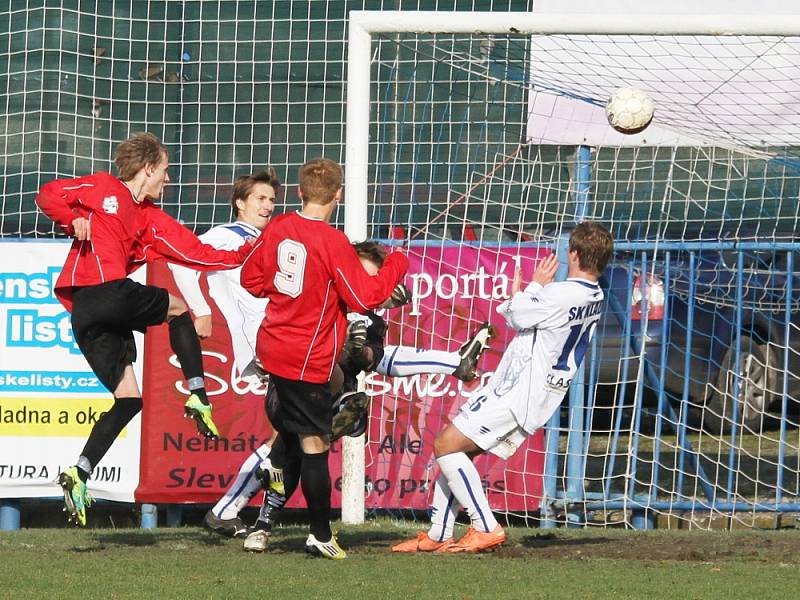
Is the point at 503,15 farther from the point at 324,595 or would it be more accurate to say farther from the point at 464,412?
the point at 324,595

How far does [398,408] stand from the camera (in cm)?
955

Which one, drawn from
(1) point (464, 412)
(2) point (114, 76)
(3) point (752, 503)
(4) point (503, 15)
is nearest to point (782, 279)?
(3) point (752, 503)

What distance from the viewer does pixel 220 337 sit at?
953cm

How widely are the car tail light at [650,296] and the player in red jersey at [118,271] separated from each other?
3462mm

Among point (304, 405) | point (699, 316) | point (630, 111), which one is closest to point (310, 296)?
point (304, 405)

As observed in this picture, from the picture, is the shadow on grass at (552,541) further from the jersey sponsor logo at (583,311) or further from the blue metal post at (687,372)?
the blue metal post at (687,372)

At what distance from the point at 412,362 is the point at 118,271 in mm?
1556

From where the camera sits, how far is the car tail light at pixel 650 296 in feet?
31.8

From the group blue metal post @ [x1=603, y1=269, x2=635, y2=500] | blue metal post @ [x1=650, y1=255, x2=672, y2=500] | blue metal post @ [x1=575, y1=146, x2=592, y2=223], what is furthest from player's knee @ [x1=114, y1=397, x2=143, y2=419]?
blue metal post @ [x1=650, y1=255, x2=672, y2=500]

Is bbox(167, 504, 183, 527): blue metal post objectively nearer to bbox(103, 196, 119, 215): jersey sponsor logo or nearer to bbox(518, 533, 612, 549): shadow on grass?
bbox(518, 533, 612, 549): shadow on grass

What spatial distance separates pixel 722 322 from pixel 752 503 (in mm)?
1270

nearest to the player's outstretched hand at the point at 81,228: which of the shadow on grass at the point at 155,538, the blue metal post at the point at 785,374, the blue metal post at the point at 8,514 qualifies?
the shadow on grass at the point at 155,538

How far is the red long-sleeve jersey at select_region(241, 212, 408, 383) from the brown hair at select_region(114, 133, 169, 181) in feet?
2.94

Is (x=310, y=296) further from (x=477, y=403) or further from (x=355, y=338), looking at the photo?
(x=477, y=403)
